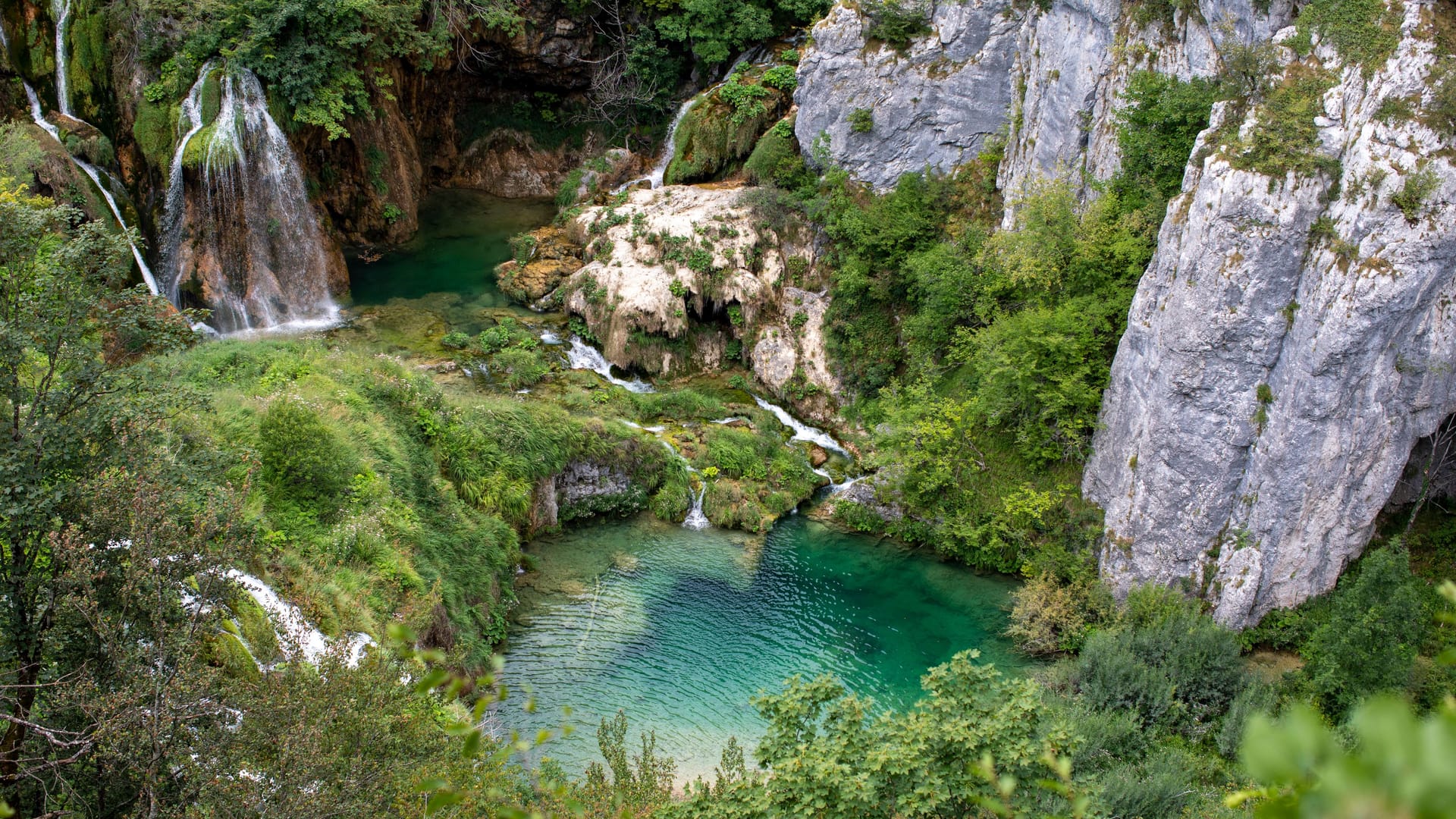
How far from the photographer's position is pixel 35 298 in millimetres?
7266

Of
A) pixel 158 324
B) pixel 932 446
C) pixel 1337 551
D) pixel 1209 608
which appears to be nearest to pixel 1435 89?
pixel 1337 551

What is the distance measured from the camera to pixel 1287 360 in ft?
49.8

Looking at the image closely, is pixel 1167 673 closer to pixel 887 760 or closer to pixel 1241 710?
pixel 1241 710

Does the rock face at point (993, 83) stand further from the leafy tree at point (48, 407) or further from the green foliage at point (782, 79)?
the leafy tree at point (48, 407)

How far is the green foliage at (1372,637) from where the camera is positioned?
43.7 ft

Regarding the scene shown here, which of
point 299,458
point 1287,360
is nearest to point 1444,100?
point 1287,360

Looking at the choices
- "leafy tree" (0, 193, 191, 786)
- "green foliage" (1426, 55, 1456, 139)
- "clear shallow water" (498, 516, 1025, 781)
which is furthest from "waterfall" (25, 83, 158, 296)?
"green foliage" (1426, 55, 1456, 139)

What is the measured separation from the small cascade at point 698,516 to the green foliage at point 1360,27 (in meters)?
13.9

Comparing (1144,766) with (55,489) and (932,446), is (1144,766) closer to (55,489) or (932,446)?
(932,446)

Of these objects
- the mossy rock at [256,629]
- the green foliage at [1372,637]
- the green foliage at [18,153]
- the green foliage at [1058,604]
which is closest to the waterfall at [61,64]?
the green foliage at [18,153]

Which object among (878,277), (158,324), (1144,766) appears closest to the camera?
(158,324)

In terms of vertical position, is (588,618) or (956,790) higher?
(956,790)

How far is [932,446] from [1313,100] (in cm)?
→ 913

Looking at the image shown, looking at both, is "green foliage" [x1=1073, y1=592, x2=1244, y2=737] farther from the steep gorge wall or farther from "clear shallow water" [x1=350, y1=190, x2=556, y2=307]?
"clear shallow water" [x1=350, y1=190, x2=556, y2=307]
